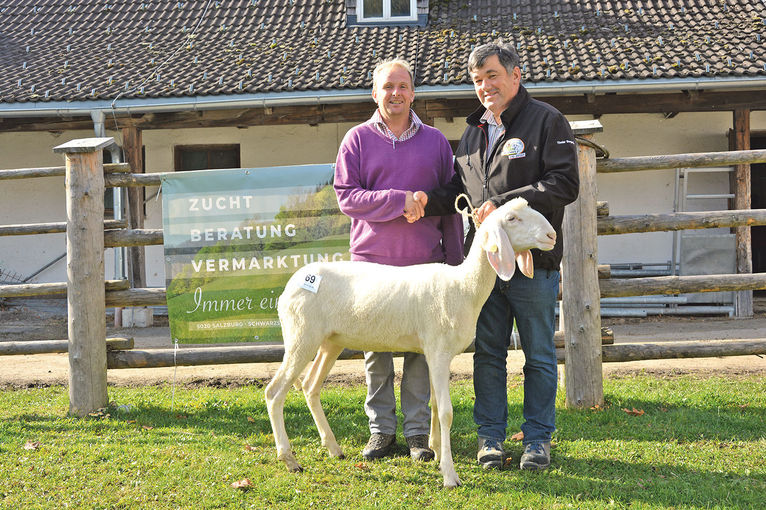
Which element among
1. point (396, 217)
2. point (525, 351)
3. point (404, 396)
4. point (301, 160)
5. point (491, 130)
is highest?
point (301, 160)

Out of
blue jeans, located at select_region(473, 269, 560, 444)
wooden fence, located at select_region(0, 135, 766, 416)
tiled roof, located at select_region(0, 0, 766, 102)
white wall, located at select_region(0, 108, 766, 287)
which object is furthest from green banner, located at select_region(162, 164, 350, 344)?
white wall, located at select_region(0, 108, 766, 287)

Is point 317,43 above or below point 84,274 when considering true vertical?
above

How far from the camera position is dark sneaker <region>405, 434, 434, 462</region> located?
4.42 meters

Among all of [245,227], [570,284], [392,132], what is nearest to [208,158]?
[245,227]

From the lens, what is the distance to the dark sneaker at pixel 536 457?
13.9 ft

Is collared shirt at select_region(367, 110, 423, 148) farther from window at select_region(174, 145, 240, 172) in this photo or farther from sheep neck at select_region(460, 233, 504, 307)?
window at select_region(174, 145, 240, 172)

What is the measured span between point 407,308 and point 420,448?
0.93 meters

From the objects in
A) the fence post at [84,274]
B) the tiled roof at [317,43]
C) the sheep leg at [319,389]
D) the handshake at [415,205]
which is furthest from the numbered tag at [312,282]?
the tiled roof at [317,43]

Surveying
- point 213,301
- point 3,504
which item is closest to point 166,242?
point 213,301

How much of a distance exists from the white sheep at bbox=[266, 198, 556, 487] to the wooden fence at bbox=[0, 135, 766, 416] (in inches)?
53.7

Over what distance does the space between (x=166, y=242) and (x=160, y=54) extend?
23.3ft

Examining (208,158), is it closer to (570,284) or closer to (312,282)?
(570,284)

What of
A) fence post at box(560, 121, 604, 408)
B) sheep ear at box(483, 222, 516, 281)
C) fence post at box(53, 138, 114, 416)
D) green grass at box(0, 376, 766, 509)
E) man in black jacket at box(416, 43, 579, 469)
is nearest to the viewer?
sheep ear at box(483, 222, 516, 281)

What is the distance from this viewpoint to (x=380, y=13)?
12625 millimetres
